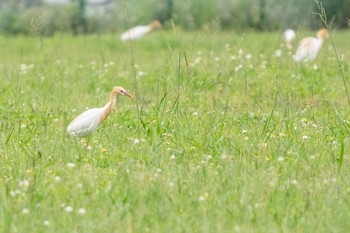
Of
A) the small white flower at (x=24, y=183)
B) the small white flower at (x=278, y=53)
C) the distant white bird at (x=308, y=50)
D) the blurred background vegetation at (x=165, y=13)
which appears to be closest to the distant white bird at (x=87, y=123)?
the small white flower at (x=24, y=183)

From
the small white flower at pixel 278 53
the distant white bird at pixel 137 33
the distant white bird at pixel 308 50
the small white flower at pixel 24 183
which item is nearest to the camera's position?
the small white flower at pixel 24 183

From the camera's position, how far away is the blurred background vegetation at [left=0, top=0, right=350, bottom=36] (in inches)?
690

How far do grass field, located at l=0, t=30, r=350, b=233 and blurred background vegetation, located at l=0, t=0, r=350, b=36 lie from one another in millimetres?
6367

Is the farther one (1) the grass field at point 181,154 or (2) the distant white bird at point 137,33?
(2) the distant white bird at point 137,33

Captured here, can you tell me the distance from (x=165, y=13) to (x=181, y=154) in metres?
11.5

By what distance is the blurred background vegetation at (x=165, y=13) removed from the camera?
57.5ft

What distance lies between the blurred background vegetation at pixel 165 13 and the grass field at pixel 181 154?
6.37m

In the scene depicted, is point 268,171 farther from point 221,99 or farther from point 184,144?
point 221,99

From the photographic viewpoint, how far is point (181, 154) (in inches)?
276

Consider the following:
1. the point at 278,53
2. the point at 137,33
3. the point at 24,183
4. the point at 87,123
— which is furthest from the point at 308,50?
the point at 24,183

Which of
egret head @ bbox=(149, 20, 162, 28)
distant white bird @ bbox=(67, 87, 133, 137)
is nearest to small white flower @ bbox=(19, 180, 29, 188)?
distant white bird @ bbox=(67, 87, 133, 137)

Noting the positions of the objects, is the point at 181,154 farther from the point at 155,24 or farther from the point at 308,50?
the point at 155,24

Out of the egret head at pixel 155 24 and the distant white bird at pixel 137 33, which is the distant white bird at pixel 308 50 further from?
the egret head at pixel 155 24

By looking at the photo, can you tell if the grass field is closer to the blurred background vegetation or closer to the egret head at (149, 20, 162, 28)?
the egret head at (149, 20, 162, 28)
